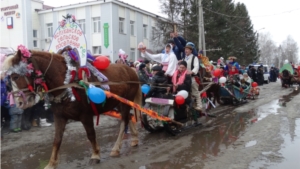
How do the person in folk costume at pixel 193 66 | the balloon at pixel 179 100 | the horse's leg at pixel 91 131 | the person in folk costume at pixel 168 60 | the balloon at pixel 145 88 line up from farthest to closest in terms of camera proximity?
the person in folk costume at pixel 193 66, the person in folk costume at pixel 168 60, the balloon at pixel 145 88, the balloon at pixel 179 100, the horse's leg at pixel 91 131

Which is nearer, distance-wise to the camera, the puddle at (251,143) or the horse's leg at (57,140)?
the horse's leg at (57,140)

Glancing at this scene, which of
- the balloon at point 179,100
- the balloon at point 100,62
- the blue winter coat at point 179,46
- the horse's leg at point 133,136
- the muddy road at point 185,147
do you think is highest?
the blue winter coat at point 179,46

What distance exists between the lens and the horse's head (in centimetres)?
404

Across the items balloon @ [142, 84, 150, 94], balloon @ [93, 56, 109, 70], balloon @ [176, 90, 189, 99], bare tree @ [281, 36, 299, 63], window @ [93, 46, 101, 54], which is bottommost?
balloon @ [176, 90, 189, 99]

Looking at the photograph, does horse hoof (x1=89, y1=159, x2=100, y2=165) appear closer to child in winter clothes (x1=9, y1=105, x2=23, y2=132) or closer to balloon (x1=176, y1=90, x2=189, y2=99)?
balloon (x1=176, y1=90, x2=189, y2=99)

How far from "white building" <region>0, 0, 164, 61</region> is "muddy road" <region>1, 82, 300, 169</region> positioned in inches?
685

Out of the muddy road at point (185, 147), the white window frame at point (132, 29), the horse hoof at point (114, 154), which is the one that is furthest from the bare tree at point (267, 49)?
the horse hoof at point (114, 154)

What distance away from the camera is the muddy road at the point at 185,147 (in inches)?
195

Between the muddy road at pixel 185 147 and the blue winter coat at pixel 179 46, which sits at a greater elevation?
the blue winter coat at pixel 179 46

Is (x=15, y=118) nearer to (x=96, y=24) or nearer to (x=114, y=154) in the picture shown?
(x=114, y=154)

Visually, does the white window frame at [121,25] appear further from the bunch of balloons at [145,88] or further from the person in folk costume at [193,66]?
the bunch of balloons at [145,88]

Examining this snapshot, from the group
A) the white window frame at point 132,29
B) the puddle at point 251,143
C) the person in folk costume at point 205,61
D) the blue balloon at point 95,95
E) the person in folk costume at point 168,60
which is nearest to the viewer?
the blue balloon at point 95,95

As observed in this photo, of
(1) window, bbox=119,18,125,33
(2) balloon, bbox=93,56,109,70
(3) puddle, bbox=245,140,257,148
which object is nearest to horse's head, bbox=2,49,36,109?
(2) balloon, bbox=93,56,109,70

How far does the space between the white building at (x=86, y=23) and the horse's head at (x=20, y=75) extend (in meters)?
20.3
